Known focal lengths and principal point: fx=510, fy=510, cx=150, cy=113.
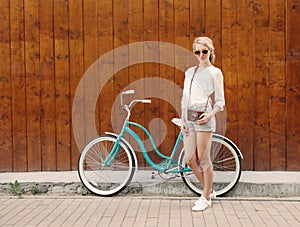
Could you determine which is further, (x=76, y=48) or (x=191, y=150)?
(x=76, y=48)

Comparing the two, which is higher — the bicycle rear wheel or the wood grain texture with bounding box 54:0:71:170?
the wood grain texture with bounding box 54:0:71:170

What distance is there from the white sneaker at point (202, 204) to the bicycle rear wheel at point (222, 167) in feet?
1.29

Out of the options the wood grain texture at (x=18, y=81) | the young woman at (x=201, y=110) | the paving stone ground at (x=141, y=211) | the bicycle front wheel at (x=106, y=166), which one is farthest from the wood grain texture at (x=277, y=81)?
the wood grain texture at (x=18, y=81)

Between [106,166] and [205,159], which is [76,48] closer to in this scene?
[106,166]

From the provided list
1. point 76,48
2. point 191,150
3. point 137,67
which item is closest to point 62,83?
point 76,48

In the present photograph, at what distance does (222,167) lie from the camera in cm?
626

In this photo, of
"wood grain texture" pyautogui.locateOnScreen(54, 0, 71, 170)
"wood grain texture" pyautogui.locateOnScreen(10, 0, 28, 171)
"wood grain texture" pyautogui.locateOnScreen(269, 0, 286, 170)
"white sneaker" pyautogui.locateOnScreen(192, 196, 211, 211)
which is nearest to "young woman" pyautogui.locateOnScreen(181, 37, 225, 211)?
"white sneaker" pyautogui.locateOnScreen(192, 196, 211, 211)

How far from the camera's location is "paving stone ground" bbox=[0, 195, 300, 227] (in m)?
5.12

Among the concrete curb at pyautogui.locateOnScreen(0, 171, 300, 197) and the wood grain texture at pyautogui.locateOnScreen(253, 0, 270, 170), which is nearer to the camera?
the concrete curb at pyautogui.locateOnScreen(0, 171, 300, 197)

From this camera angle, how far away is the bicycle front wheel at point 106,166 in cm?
602

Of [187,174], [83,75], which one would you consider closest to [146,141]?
[187,174]

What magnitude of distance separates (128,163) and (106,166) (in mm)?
289

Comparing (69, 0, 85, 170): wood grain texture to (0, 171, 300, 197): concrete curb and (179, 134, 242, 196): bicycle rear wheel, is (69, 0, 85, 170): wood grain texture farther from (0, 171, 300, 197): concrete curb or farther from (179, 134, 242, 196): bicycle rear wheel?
(179, 134, 242, 196): bicycle rear wheel

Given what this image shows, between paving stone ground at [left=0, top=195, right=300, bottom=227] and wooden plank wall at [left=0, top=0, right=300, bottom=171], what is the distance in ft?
2.19
